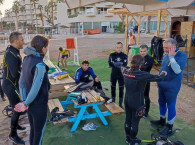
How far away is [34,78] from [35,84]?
2.9 inches

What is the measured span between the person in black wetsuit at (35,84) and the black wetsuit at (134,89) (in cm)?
136

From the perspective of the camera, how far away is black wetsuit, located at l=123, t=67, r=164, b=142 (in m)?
2.72

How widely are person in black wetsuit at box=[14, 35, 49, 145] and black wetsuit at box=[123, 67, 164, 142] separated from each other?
136cm

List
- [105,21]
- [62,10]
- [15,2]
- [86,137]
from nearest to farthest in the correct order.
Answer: [86,137], [105,21], [62,10], [15,2]

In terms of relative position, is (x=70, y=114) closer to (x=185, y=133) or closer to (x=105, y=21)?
(x=185, y=133)

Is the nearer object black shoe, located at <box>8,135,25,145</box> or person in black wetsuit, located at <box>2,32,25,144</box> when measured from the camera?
person in black wetsuit, located at <box>2,32,25,144</box>

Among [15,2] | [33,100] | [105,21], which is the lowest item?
[33,100]

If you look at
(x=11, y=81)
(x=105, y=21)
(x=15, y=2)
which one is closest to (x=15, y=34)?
(x=11, y=81)

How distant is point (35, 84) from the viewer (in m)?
2.06

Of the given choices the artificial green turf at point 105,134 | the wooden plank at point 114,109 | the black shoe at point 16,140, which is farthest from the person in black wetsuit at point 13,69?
the wooden plank at point 114,109

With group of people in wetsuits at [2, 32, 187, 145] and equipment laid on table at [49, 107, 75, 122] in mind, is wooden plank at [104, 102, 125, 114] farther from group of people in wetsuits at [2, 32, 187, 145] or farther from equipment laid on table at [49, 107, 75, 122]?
equipment laid on table at [49, 107, 75, 122]

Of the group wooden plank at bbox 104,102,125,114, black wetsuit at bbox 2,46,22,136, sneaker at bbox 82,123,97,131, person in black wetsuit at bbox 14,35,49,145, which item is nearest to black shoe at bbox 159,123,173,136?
wooden plank at bbox 104,102,125,114

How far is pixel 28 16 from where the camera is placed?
90.0 meters

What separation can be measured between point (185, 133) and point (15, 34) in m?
4.00
